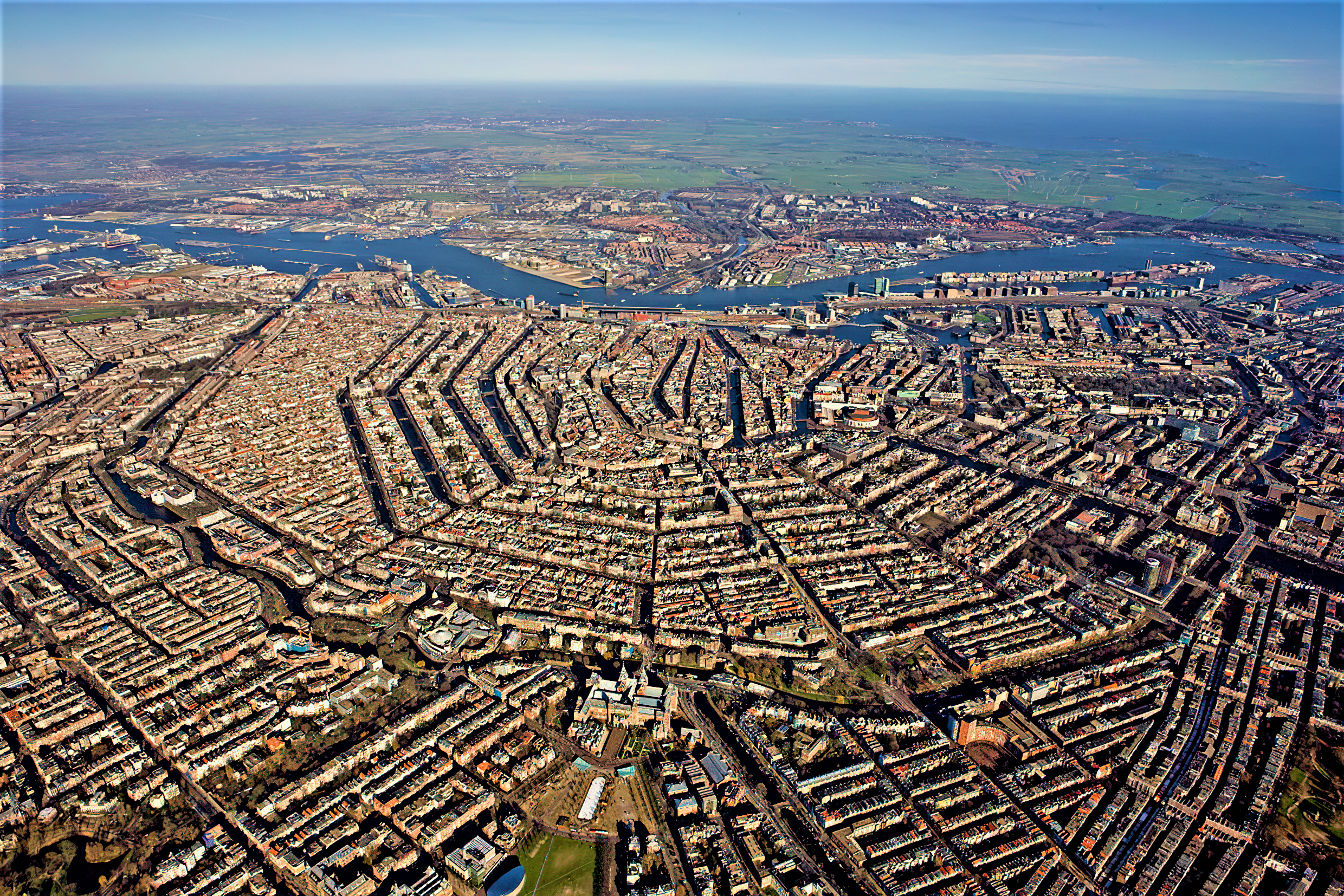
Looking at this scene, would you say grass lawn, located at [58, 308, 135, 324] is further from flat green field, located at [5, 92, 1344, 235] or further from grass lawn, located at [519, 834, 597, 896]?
flat green field, located at [5, 92, 1344, 235]

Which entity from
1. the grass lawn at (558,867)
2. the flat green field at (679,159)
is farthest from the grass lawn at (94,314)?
the flat green field at (679,159)

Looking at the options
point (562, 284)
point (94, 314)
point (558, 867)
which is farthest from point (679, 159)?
point (558, 867)

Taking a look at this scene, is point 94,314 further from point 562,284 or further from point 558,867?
point 558,867

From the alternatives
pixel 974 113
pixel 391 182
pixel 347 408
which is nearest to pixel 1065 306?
pixel 347 408

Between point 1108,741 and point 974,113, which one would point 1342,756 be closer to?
point 1108,741

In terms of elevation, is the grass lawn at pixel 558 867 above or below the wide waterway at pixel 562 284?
below

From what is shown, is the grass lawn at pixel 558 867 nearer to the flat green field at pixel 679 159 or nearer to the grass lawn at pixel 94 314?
the grass lawn at pixel 94 314

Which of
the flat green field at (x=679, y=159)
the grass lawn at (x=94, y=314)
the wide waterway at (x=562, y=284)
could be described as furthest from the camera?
the flat green field at (x=679, y=159)

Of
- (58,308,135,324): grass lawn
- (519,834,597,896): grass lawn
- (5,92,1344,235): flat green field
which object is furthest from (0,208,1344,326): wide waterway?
(519,834,597,896): grass lawn
